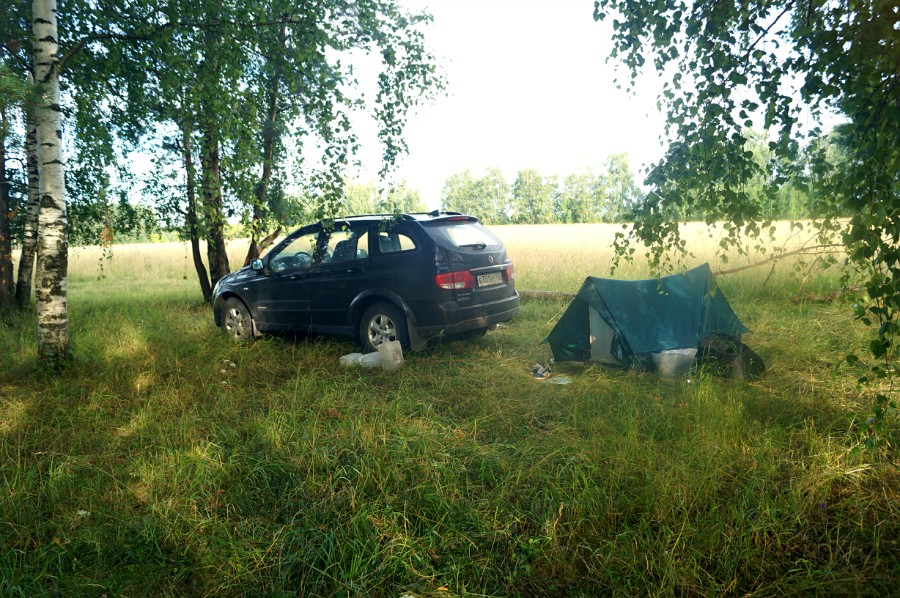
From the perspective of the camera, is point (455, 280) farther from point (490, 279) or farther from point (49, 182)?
point (49, 182)

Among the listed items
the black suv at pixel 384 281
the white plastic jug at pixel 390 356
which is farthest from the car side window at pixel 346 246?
the white plastic jug at pixel 390 356

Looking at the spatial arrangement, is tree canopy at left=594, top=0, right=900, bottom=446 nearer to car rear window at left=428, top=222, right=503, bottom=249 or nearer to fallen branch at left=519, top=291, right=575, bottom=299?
car rear window at left=428, top=222, right=503, bottom=249

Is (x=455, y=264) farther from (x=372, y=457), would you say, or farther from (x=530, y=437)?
(x=372, y=457)

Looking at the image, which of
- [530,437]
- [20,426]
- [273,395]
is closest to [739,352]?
[530,437]

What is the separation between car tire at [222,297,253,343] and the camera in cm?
820

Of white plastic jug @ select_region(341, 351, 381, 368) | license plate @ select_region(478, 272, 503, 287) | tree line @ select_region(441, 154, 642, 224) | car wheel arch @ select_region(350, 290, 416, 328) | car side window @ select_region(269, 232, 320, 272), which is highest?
tree line @ select_region(441, 154, 642, 224)

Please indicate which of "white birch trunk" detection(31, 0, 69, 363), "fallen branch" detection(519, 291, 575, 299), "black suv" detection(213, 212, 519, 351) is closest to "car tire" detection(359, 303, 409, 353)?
"black suv" detection(213, 212, 519, 351)

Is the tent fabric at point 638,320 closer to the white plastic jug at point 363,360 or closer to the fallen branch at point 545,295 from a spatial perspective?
the white plastic jug at point 363,360

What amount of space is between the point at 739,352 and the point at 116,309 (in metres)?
11.3

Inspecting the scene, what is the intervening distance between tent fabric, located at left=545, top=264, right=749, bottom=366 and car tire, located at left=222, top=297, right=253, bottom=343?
4.45 meters

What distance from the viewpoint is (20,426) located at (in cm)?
483

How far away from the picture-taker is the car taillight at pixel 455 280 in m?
6.49

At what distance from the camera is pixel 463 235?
6.98 meters

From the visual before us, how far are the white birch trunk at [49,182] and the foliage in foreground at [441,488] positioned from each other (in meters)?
0.84
